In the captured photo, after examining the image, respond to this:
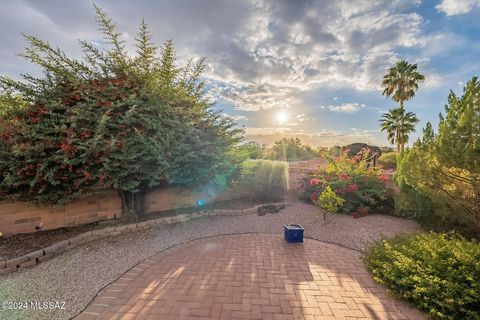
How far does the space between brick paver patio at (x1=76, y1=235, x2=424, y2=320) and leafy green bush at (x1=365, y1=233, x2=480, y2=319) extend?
0.20m

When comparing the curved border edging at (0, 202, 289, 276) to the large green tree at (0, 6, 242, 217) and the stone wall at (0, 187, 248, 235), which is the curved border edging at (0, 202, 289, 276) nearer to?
the large green tree at (0, 6, 242, 217)

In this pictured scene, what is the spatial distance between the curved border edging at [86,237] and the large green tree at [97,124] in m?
0.75

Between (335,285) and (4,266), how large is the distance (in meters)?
5.51

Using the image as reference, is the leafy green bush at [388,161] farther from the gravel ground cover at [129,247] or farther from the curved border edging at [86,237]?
the curved border edging at [86,237]

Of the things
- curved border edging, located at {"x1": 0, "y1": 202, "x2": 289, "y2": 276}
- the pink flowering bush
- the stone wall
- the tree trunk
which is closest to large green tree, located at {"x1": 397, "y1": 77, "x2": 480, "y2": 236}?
the pink flowering bush

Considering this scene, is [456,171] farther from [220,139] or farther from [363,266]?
[220,139]

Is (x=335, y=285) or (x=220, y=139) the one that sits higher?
(x=220, y=139)

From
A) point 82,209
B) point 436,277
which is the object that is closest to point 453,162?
point 436,277

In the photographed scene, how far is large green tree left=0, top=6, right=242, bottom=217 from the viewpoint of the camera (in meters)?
4.53

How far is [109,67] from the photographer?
527 cm

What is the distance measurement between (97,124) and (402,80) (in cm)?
2394

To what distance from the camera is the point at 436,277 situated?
9.13ft

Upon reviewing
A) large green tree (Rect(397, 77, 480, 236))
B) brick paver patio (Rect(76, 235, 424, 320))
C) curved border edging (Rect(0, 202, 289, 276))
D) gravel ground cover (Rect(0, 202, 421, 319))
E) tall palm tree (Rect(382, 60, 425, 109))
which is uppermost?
tall palm tree (Rect(382, 60, 425, 109))

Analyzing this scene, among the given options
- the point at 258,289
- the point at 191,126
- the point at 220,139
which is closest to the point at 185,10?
the point at 191,126
